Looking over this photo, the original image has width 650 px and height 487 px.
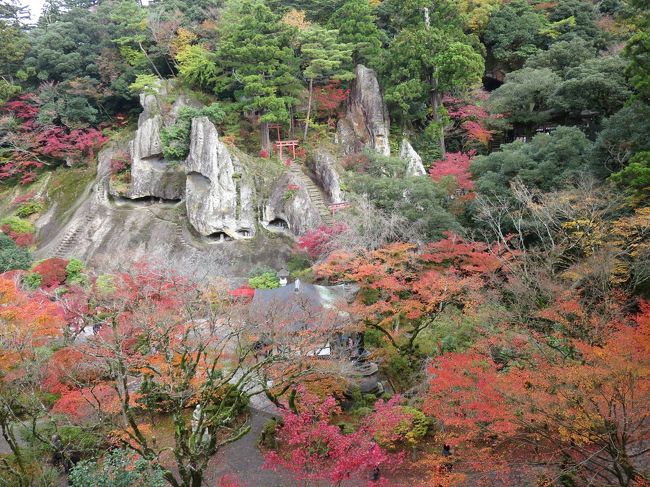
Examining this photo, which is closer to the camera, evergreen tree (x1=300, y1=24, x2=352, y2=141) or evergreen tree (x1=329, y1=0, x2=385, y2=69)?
Answer: evergreen tree (x1=300, y1=24, x2=352, y2=141)

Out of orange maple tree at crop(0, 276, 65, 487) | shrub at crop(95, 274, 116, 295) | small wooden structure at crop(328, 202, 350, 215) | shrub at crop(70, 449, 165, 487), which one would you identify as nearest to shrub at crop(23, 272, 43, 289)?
shrub at crop(95, 274, 116, 295)

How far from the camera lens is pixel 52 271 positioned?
23.2 m

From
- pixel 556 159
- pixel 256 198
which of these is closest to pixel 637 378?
pixel 556 159

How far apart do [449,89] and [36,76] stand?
29.2 metres

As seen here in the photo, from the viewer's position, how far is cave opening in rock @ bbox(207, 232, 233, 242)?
2541cm

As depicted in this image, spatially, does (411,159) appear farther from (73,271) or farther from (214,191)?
(73,271)

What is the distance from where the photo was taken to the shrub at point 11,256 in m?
23.8

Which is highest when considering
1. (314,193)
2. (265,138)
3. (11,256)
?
(265,138)

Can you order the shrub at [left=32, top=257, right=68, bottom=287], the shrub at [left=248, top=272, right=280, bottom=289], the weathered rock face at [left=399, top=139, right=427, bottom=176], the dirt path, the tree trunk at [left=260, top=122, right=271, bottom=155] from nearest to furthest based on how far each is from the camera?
the dirt path < the shrub at [left=248, top=272, right=280, bottom=289] < the shrub at [left=32, top=257, right=68, bottom=287] < the weathered rock face at [left=399, top=139, right=427, bottom=176] < the tree trunk at [left=260, top=122, right=271, bottom=155]

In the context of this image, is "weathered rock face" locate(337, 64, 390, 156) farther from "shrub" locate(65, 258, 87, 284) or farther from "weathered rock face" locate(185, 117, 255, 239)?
"shrub" locate(65, 258, 87, 284)

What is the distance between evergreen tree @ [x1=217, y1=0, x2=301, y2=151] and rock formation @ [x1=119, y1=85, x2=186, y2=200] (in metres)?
4.79

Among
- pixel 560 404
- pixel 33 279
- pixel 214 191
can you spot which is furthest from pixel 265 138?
pixel 560 404

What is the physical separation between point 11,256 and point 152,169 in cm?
850

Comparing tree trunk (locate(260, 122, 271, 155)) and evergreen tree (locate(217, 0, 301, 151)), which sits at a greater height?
evergreen tree (locate(217, 0, 301, 151))
